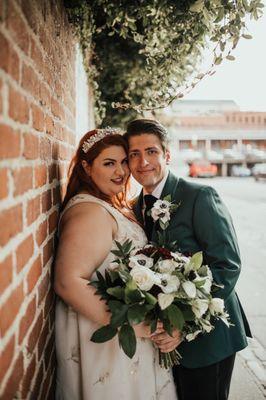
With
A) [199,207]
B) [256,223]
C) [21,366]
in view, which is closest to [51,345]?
[21,366]

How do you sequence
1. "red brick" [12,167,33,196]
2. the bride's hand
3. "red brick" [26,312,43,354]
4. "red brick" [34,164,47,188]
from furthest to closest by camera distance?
the bride's hand → "red brick" [34,164,47,188] → "red brick" [26,312,43,354] → "red brick" [12,167,33,196]

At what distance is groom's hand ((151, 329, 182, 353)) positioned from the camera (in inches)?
73.6

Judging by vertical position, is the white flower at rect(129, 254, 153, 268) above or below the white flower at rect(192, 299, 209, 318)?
above

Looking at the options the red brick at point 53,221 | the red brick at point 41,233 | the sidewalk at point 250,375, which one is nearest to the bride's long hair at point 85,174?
the red brick at point 53,221

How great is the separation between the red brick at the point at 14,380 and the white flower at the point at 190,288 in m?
0.78

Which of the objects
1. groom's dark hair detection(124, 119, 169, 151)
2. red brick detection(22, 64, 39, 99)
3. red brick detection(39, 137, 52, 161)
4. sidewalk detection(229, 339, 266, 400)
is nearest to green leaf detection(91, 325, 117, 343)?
red brick detection(39, 137, 52, 161)

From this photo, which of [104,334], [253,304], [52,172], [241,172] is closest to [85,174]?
[52,172]

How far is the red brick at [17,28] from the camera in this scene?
3.38ft

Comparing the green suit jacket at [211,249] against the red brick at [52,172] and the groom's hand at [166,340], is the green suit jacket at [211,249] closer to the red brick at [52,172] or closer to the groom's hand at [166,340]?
the groom's hand at [166,340]

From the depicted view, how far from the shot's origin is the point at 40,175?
5.03ft

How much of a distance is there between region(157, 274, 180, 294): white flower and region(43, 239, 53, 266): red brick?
22.0 inches

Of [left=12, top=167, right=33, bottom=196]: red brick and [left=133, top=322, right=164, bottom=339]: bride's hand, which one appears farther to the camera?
[left=133, top=322, right=164, bottom=339]: bride's hand

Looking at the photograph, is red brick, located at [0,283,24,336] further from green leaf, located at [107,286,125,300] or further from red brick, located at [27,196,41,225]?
green leaf, located at [107,286,125,300]

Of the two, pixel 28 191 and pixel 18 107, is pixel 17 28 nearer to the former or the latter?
pixel 18 107
